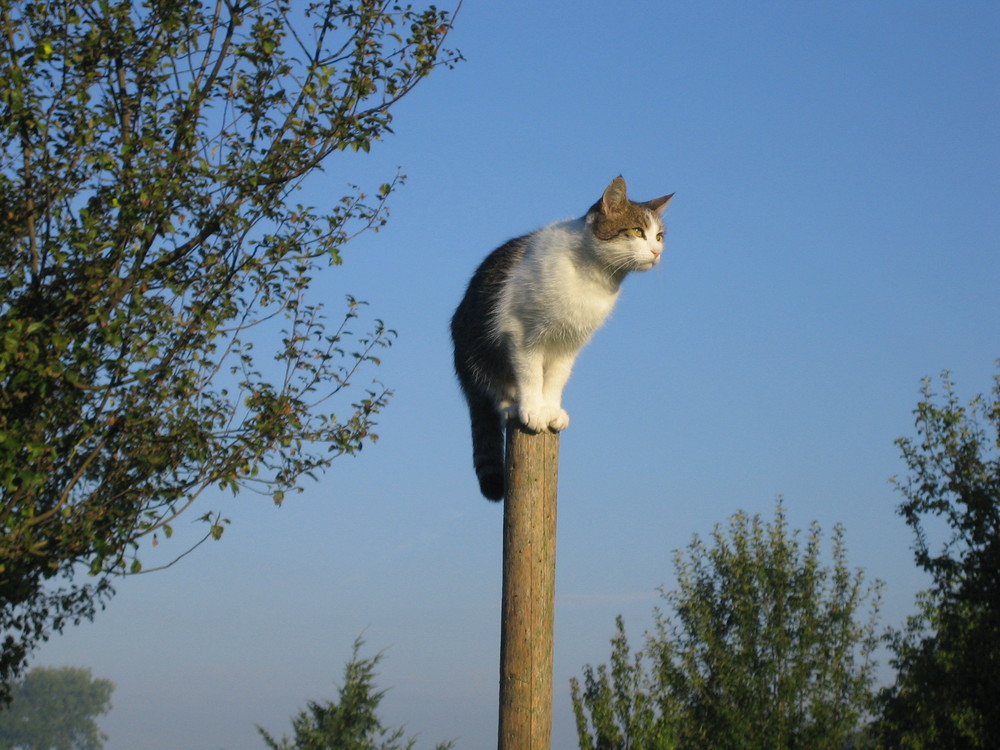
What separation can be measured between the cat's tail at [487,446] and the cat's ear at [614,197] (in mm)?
1583

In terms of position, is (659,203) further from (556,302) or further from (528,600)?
(528,600)

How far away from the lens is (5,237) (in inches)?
328

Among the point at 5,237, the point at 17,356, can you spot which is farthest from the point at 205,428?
the point at 5,237

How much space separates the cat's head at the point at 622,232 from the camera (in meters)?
7.17

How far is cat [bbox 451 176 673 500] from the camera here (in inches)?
270

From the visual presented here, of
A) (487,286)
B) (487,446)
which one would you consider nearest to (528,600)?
(487,446)

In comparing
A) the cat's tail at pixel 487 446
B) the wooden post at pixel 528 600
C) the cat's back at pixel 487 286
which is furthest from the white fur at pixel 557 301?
the wooden post at pixel 528 600

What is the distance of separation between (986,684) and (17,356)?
43.7 feet

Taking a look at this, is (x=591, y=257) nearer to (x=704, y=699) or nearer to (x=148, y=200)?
(x=148, y=200)

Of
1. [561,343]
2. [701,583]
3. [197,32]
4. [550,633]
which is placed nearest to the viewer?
[550,633]

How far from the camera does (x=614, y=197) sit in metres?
7.38

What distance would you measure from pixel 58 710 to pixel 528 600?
271 feet

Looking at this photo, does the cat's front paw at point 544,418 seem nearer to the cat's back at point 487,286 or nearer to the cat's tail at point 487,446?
the cat's tail at point 487,446

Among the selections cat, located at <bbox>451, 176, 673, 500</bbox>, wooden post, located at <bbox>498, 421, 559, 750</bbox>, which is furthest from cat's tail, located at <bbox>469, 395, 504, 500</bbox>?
wooden post, located at <bbox>498, 421, 559, 750</bbox>
